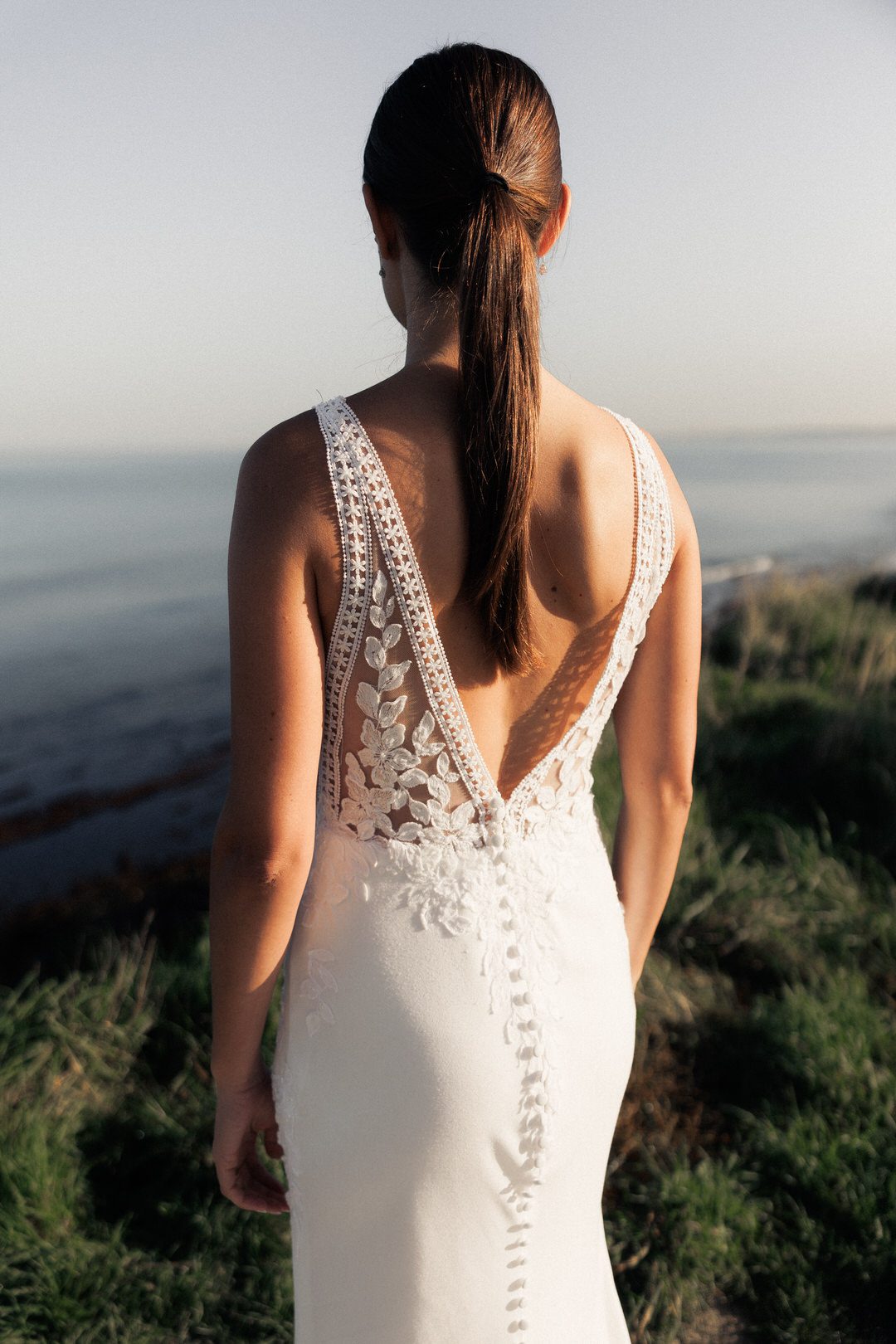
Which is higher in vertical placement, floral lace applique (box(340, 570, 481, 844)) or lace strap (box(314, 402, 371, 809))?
lace strap (box(314, 402, 371, 809))

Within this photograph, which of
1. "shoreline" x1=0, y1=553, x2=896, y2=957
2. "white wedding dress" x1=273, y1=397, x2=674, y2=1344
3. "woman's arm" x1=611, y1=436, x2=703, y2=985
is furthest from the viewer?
"shoreline" x1=0, y1=553, x2=896, y2=957

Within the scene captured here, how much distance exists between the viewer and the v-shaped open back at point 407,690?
117cm

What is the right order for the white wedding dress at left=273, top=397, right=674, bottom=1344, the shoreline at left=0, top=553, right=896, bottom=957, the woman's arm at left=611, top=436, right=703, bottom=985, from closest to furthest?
the white wedding dress at left=273, top=397, right=674, bottom=1344 → the woman's arm at left=611, top=436, right=703, bottom=985 → the shoreline at left=0, top=553, right=896, bottom=957

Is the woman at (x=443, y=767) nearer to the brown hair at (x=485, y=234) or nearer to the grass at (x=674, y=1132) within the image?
the brown hair at (x=485, y=234)

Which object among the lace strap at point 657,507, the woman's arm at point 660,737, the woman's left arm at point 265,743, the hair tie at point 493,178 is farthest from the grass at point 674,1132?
the hair tie at point 493,178

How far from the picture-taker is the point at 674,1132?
2.65m

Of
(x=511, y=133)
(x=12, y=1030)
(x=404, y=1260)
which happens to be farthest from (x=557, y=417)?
(x=12, y=1030)

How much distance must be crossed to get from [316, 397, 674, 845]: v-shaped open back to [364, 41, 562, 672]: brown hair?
0.35 ft

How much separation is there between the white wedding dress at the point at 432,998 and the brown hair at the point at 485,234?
12 centimetres

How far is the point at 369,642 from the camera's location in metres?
1.22

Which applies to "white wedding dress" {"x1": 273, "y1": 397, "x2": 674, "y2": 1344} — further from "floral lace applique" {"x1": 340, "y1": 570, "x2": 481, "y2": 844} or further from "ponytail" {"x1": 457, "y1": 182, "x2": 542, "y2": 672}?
"ponytail" {"x1": 457, "y1": 182, "x2": 542, "y2": 672}

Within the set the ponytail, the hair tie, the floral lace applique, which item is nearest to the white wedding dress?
the floral lace applique

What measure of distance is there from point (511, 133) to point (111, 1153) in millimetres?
2503

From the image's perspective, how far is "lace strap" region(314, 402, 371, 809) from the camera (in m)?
1.16
